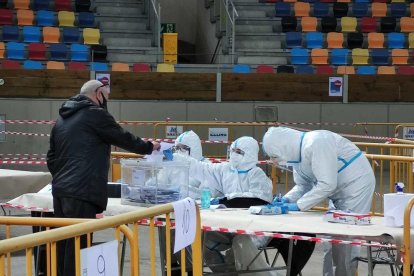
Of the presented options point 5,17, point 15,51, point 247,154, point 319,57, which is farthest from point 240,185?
point 5,17

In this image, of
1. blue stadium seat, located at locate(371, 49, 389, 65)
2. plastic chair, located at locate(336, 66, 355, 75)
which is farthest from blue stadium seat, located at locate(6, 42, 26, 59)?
blue stadium seat, located at locate(371, 49, 389, 65)

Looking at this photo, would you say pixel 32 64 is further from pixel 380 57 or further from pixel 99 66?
pixel 380 57

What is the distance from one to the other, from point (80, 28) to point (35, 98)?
3018mm

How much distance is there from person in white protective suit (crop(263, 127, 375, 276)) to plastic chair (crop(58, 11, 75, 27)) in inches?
600

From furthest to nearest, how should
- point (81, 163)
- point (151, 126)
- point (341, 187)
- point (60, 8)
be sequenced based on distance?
point (60, 8), point (151, 126), point (341, 187), point (81, 163)

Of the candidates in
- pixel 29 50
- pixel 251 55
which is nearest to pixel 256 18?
pixel 251 55

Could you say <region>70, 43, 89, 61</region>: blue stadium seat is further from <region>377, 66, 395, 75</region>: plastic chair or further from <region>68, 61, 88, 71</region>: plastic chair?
<region>377, 66, 395, 75</region>: plastic chair

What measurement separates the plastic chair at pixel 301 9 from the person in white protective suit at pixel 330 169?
15.7 metres

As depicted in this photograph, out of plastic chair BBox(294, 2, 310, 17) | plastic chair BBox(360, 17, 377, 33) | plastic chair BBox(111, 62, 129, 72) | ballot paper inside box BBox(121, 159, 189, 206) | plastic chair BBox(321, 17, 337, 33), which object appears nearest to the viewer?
ballot paper inside box BBox(121, 159, 189, 206)

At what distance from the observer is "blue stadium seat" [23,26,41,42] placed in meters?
21.1

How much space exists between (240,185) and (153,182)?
3.09 feet

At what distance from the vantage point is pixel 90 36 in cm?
2133

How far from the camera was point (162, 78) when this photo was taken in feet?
64.0

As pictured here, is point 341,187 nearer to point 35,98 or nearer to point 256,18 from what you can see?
point 35,98
